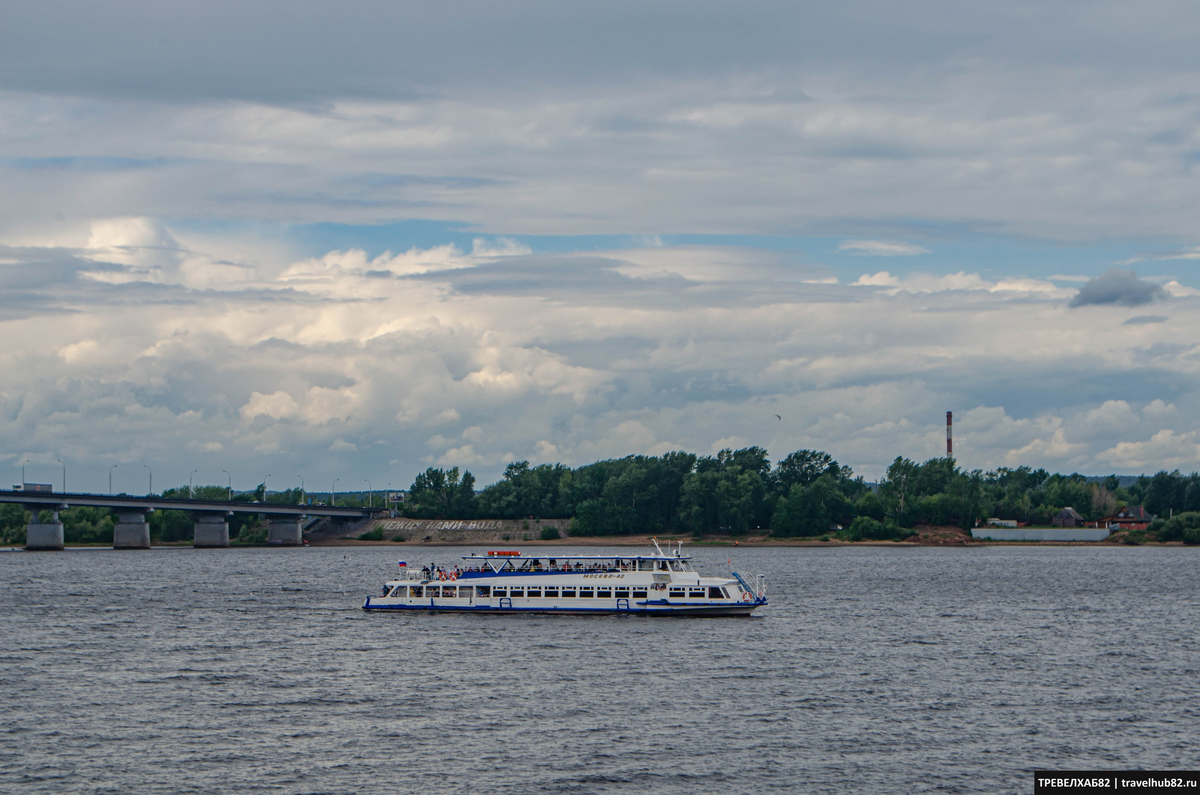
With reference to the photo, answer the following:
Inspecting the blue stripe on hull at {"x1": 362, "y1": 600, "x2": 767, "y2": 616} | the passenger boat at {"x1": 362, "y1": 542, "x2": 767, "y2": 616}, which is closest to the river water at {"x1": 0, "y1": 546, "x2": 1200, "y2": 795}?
the blue stripe on hull at {"x1": 362, "y1": 600, "x2": 767, "y2": 616}

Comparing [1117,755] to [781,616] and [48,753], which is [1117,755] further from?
[781,616]

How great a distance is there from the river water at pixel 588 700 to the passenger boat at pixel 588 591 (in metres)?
1.94

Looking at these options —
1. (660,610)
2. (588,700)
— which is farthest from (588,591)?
(588,700)

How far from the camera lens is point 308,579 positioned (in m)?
178

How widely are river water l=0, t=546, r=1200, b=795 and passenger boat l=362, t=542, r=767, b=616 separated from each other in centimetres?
194

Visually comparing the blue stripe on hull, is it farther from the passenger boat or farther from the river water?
the river water

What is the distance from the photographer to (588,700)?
68.7 meters

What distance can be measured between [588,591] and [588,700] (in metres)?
43.3

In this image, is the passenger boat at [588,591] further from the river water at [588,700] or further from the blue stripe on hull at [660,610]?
the river water at [588,700]

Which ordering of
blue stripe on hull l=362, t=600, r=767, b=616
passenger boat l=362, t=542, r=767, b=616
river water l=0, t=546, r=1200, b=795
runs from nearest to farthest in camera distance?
river water l=0, t=546, r=1200, b=795 → blue stripe on hull l=362, t=600, r=767, b=616 → passenger boat l=362, t=542, r=767, b=616

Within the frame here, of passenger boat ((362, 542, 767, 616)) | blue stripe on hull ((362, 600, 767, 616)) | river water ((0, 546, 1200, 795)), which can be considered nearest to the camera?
river water ((0, 546, 1200, 795))

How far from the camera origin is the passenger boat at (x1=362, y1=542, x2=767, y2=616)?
110188 millimetres

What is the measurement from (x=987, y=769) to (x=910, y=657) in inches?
1387

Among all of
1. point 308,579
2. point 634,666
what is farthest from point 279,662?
point 308,579
